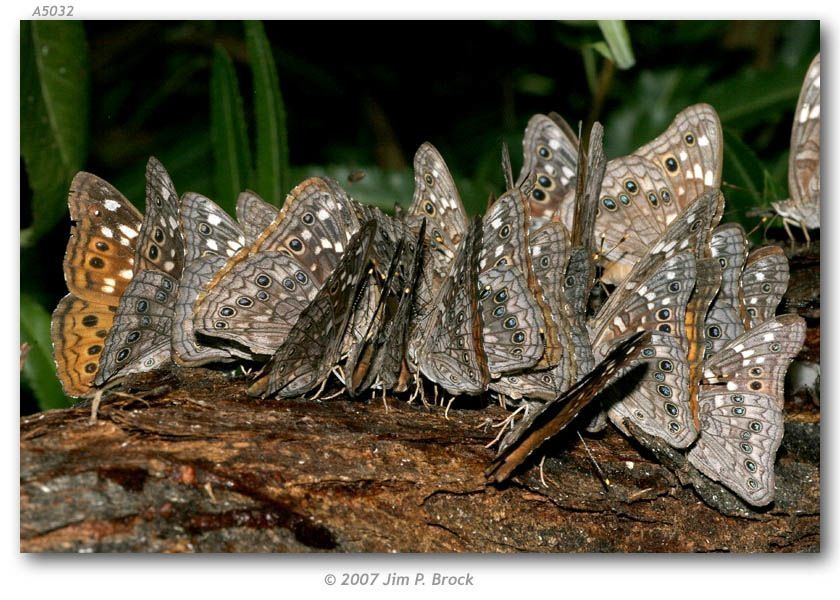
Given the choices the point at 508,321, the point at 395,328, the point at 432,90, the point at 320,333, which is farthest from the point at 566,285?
the point at 432,90

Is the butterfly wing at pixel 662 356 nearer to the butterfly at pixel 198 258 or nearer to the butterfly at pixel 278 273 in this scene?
the butterfly at pixel 278 273

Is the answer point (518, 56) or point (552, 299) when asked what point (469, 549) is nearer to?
point (552, 299)

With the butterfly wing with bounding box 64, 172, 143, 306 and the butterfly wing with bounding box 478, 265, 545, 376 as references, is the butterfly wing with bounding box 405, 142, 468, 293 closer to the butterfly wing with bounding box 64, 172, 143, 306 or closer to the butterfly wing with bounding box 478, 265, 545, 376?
the butterfly wing with bounding box 478, 265, 545, 376

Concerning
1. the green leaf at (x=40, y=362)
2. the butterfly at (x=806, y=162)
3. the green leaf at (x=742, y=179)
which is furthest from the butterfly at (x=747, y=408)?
the green leaf at (x=40, y=362)

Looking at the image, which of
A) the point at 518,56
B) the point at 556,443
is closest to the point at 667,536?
the point at 556,443

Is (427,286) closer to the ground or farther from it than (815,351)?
farther from it

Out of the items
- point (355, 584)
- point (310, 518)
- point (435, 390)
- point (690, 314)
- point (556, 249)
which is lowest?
point (355, 584)

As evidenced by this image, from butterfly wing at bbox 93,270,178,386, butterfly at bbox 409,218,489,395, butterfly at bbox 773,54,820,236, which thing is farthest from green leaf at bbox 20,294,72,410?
butterfly at bbox 773,54,820,236
